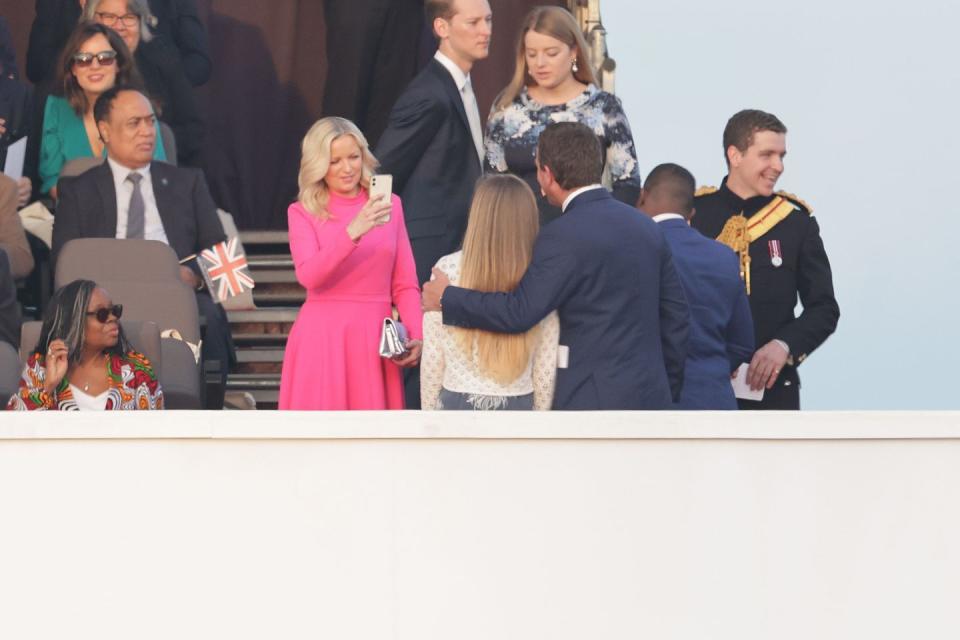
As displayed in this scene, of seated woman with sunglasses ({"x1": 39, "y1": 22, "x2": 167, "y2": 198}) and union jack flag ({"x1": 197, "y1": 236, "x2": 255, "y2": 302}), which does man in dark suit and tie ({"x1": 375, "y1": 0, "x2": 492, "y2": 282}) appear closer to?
union jack flag ({"x1": 197, "y1": 236, "x2": 255, "y2": 302})

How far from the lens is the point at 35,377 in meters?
6.21

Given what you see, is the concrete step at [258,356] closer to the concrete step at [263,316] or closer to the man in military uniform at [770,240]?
the concrete step at [263,316]

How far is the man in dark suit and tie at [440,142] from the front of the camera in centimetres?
694

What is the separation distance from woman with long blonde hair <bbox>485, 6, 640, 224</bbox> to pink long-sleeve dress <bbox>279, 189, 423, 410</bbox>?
58cm

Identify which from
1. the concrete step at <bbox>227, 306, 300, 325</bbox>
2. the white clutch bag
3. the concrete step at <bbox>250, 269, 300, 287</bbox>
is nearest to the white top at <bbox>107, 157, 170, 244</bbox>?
the concrete step at <bbox>227, 306, 300, 325</bbox>

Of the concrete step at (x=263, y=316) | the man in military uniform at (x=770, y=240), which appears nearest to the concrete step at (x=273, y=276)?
the concrete step at (x=263, y=316)

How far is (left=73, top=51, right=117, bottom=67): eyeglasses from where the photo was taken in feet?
25.4

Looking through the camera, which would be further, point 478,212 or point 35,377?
point 35,377

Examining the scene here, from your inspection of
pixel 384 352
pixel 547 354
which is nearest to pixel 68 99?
pixel 384 352
